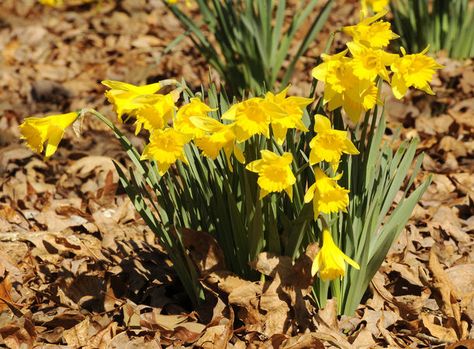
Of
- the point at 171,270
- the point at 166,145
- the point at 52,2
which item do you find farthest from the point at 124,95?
the point at 52,2

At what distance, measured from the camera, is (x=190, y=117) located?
190cm

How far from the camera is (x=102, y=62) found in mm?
→ 5508

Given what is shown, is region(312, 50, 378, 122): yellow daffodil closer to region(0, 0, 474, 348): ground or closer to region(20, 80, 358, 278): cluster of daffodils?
region(20, 80, 358, 278): cluster of daffodils

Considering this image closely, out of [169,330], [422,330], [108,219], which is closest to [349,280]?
[422,330]

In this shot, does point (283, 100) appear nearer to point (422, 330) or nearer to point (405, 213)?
point (405, 213)

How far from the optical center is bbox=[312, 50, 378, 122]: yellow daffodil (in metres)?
1.88

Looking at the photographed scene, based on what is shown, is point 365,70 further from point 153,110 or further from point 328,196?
point 153,110

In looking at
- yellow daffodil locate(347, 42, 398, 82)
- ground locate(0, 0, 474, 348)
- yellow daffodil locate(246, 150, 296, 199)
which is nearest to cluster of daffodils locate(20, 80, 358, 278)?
yellow daffodil locate(246, 150, 296, 199)

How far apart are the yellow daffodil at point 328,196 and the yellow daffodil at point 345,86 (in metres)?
0.22

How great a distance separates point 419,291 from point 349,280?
1.26 ft

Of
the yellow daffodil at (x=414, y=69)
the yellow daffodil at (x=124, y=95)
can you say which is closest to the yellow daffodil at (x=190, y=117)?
the yellow daffodil at (x=124, y=95)

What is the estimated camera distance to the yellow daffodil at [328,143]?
1923 mm

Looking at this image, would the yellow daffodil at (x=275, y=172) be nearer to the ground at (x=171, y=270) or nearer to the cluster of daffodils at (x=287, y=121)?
the cluster of daffodils at (x=287, y=121)

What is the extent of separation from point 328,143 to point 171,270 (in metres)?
0.97
